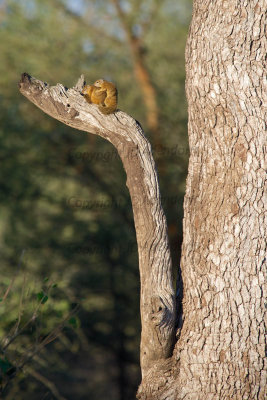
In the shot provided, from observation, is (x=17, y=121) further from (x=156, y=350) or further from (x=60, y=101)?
(x=156, y=350)

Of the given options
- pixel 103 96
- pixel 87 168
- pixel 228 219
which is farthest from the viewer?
pixel 87 168

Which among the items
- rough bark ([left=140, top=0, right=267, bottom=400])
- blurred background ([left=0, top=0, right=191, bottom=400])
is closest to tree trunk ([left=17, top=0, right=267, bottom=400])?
rough bark ([left=140, top=0, right=267, bottom=400])

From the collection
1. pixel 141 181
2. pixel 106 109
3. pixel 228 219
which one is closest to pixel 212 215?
pixel 228 219

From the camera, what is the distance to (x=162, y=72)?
5004 millimetres

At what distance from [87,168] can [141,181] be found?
123 inches

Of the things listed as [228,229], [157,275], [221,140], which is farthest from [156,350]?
[221,140]

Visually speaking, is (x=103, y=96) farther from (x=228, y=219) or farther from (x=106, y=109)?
(x=228, y=219)

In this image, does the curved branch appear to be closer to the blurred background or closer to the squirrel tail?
the squirrel tail

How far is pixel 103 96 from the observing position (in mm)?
2186

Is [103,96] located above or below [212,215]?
above

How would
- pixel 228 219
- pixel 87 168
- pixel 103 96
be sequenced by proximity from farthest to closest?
pixel 87 168, pixel 103 96, pixel 228 219

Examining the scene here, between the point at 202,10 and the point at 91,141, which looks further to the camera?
the point at 91,141

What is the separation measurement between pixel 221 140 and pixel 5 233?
385 cm

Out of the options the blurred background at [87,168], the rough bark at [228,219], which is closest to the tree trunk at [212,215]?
the rough bark at [228,219]
